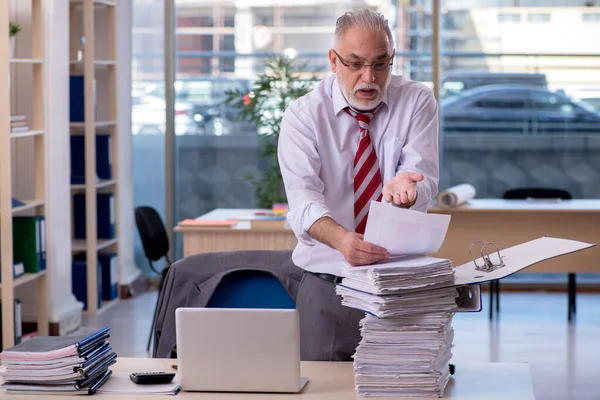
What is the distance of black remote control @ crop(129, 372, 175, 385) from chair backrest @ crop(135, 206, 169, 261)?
3.56m

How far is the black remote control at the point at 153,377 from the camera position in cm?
261

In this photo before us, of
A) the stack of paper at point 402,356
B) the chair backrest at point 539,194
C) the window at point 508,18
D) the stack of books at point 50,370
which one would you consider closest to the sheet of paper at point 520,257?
the stack of paper at point 402,356

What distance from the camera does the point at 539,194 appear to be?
7.24m

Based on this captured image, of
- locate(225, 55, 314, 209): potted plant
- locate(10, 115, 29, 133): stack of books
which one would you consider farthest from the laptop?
locate(225, 55, 314, 209): potted plant

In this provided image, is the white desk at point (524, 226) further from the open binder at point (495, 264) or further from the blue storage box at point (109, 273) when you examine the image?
the open binder at point (495, 264)

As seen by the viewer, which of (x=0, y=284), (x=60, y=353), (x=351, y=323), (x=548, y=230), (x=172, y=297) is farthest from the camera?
(x=548, y=230)

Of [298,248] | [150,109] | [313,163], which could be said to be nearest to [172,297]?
[298,248]

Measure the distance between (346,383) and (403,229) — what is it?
536 millimetres

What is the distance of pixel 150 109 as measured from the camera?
8.38 meters

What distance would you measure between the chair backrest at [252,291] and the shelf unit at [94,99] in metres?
4.03

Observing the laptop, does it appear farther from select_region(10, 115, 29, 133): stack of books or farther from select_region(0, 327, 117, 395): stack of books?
select_region(10, 115, 29, 133): stack of books

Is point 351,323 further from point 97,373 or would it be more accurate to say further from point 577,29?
point 577,29

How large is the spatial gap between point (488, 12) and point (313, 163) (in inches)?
227

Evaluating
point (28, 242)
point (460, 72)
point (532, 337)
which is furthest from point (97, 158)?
point (532, 337)
